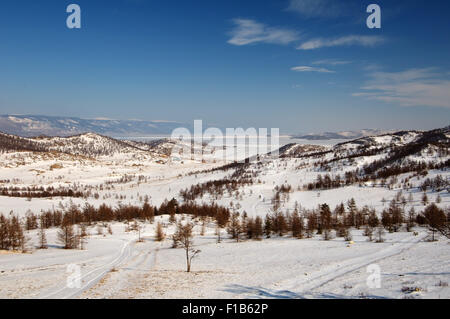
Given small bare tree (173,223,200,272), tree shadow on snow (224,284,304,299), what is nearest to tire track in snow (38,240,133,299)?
small bare tree (173,223,200,272)

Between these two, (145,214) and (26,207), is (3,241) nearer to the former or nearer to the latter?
(145,214)

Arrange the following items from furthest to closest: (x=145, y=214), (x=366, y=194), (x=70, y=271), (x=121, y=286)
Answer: (x=366, y=194) → (x=145, y=214) → (x=70, y=271) → (x=121, y=286)

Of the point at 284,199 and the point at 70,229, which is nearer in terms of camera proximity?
the point at 70,229

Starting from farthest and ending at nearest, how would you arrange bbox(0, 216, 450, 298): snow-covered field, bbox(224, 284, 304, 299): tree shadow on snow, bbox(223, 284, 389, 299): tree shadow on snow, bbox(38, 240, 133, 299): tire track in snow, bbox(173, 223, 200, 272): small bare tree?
bbox(173, 223, 200, 272): small bare tree → bbox(38, 240, 133, 299): tire track in snow → bbox(224, 284, 304, 299): tree shadow on snow → bbox(0, 216, 450, 298): snow-covered field → bbox(223, 284, 389, 299): tree shadow on snow

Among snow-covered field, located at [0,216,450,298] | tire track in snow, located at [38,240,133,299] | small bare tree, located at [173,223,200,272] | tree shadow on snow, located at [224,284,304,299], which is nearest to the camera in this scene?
snow-covered field, located at [0,216,450,298]

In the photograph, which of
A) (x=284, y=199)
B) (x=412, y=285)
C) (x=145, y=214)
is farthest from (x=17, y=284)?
(x=284, y=199)

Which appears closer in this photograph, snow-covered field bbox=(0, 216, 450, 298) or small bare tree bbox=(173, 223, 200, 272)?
snow-covered field bbox=(0, 216, 450, 298)

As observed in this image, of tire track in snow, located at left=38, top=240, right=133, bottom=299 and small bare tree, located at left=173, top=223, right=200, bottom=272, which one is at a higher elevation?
small bare tree, located at left=173, top=223, right=200, bottom=272

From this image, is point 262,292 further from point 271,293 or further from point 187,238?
point 187,238

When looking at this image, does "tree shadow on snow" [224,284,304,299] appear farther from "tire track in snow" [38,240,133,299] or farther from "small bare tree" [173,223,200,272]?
"tire track in snow" [38,240,133,299]
